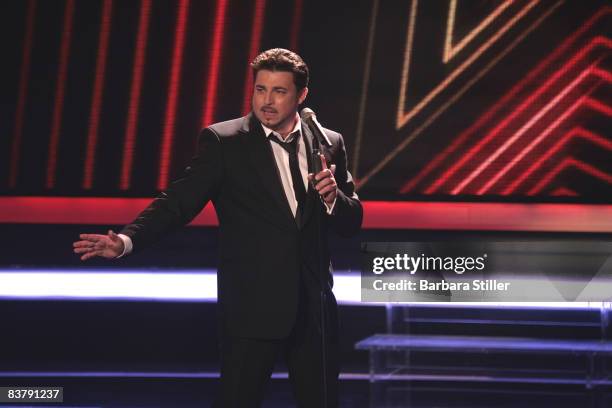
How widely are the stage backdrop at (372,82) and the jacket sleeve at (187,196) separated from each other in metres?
2.09

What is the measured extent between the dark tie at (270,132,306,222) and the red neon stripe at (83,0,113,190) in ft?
7.59

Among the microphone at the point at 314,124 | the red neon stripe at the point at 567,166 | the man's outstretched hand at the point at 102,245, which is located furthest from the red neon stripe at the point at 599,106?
the man's outstretched hand at the point at 102,245

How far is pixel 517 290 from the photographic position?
446cm

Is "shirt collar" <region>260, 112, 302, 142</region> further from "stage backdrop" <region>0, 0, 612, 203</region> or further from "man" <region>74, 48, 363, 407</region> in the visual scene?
"stage backdrop" <region>0, 0, 612, 203</region>

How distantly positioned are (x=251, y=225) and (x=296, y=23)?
227 cm

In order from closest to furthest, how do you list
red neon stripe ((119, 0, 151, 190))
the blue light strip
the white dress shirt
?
the white dress shirt → red neon stripe ((119, 0, 151, 190)) → the blue light strip

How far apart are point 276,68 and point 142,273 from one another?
2.87 metres

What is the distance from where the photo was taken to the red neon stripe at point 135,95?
14.8 ft

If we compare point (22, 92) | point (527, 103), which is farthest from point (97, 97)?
point (527, 103)

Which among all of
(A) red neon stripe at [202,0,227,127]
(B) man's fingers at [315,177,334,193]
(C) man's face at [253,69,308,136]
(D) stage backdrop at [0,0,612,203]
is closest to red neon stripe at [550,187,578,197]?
(D) stage backdrop at [0,0,612,203]

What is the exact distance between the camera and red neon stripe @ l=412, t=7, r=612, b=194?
14.5 ft

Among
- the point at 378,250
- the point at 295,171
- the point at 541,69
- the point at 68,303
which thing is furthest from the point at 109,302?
the point at 295,171

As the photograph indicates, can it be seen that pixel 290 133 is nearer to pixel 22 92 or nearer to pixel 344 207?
pixel 344 207

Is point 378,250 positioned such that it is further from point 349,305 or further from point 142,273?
point 142,273
